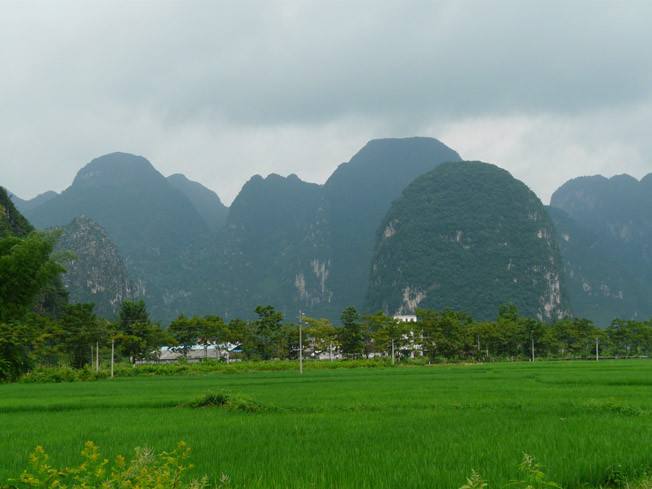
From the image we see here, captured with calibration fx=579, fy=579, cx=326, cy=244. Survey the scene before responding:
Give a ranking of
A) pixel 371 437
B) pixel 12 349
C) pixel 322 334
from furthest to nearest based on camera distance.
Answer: pixel 322 334 < pixel 12 349 < pixel 371 437

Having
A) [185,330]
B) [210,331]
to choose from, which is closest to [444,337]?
[210,331]

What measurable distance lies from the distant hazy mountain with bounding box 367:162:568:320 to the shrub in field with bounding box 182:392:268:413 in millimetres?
126668

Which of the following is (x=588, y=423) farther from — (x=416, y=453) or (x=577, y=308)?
(x=577, y=308)

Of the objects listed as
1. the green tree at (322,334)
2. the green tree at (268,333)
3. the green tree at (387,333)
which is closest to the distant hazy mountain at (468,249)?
the green tree at (387,333)

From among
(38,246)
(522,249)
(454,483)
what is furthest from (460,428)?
(522,249)

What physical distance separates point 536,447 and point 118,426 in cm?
794

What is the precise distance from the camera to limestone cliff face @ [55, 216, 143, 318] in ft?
417

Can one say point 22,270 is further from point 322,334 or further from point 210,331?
point 322,334

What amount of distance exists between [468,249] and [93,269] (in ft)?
302

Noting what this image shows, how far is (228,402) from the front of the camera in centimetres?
1517

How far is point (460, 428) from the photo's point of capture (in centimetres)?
953

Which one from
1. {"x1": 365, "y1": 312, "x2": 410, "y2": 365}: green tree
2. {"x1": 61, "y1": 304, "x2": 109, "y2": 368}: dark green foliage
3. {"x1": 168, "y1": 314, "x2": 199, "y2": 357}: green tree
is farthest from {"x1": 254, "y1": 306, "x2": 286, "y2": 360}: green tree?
{"x1": 61, "y1": 304, "x2": 109, "y2": 368}: dark green foliage

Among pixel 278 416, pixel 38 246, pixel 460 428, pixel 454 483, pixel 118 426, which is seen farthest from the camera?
pixel 38 246

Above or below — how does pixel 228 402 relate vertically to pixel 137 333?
below
